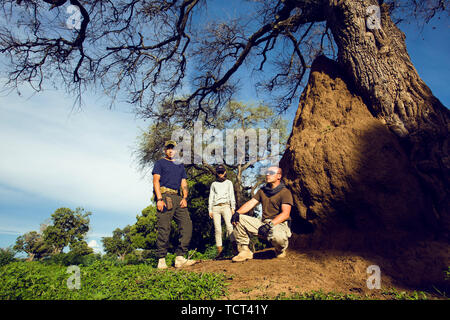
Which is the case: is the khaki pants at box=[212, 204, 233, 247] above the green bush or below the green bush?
above

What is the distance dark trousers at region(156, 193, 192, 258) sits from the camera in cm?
534

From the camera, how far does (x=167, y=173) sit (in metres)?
5.64

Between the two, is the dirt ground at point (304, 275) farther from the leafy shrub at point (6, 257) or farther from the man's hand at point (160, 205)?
the leafy shrub at point (6, 257)

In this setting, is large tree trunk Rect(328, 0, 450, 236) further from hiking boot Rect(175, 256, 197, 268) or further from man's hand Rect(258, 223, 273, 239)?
hiking boot Rect(175, 256, 197, 268)

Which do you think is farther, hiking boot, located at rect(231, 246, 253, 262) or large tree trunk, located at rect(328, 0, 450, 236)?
hiking boot, located at rect(231, 246, 253, 262)

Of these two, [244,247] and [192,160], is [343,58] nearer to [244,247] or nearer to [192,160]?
[244,247]

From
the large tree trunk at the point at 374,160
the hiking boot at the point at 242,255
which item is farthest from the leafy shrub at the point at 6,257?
the large tree trunk at the point at 374,160

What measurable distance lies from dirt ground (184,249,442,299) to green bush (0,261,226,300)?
1.11 ft

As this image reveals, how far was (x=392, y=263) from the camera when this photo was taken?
12.6ft

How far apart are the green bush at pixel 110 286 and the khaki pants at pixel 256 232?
1.04 meters

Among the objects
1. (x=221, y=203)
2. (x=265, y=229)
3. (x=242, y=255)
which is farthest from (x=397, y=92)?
(x=221, y=203)

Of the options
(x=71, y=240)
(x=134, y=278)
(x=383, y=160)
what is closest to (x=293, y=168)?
(x=383, y=160)

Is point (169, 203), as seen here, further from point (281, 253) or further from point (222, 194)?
point (281, 253)

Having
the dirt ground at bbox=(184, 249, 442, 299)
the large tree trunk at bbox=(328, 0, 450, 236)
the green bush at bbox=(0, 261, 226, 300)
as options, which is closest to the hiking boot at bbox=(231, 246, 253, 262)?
the dirt ground at bbox=(184, 249, 442, 299)
